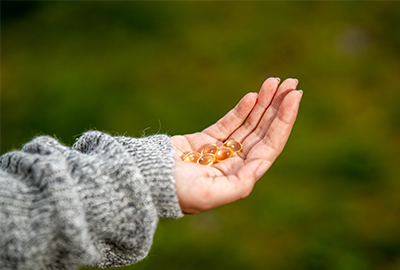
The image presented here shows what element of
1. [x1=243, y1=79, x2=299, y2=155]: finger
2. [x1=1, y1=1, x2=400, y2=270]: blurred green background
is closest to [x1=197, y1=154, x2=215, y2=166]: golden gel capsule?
[x1=243, y1=79, x2=299, y2=155]: finger

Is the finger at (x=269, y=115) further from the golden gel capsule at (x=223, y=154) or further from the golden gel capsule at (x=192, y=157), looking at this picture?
the golden gel capsule at (x=192, y=157)

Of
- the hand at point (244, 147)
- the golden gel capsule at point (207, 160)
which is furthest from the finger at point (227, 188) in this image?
the golden gel capsule at point (207, 160)

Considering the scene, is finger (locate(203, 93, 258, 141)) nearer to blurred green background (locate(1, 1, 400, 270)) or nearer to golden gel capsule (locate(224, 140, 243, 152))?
golden gel capsule (locate(224, 140, 243, 152))

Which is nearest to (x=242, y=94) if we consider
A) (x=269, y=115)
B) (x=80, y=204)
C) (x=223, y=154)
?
(x=269, y=115)

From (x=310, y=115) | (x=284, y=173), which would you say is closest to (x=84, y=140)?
(x=284, y=173)

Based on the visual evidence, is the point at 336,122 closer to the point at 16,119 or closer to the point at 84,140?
the point at 84,140

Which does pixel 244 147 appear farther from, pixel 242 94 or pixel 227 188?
pixel 242 94
